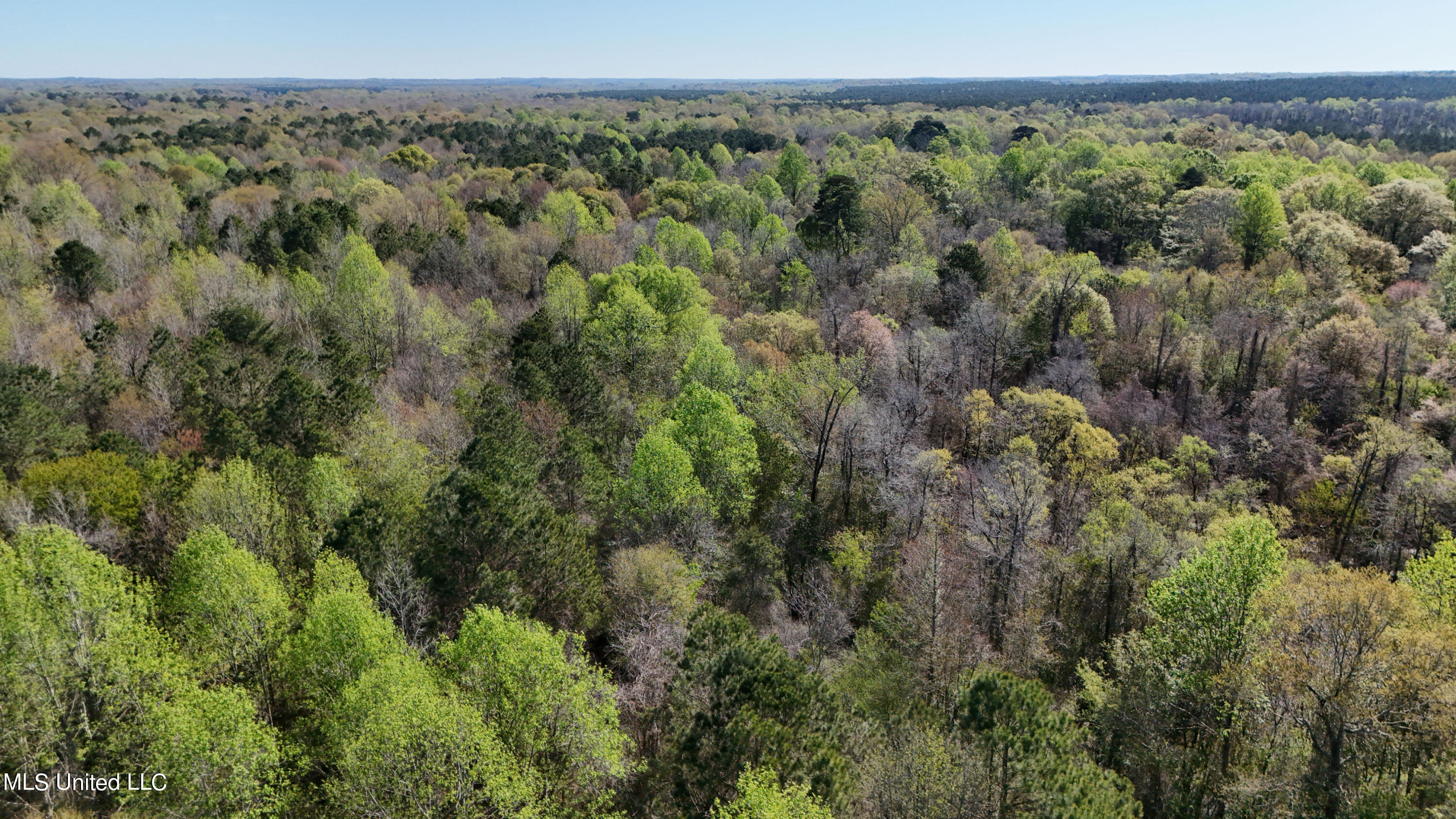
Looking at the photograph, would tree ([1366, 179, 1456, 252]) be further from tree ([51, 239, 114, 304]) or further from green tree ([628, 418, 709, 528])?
tree ([51, 239, 114, 304])

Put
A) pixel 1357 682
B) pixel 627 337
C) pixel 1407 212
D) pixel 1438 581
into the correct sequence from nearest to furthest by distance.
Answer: pixel 1357 682 < pixel 1438 581 < pixel 627 337 < pixel 1407 212

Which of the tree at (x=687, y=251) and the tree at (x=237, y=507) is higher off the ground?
the tree at (x=687, y=251)

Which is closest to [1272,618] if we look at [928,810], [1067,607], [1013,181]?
[1067,607]

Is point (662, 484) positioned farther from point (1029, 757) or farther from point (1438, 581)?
point (1438, 581)

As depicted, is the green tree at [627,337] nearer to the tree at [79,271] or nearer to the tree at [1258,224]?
the tree at [79,271]

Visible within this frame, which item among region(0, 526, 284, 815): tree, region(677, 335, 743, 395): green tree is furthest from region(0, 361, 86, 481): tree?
region(677, 335, 743, 395): green tree

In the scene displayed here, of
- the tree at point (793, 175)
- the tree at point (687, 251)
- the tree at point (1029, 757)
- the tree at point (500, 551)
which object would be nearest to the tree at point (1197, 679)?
the tree at point (1029, 757)

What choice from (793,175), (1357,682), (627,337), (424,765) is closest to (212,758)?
(424,765)
